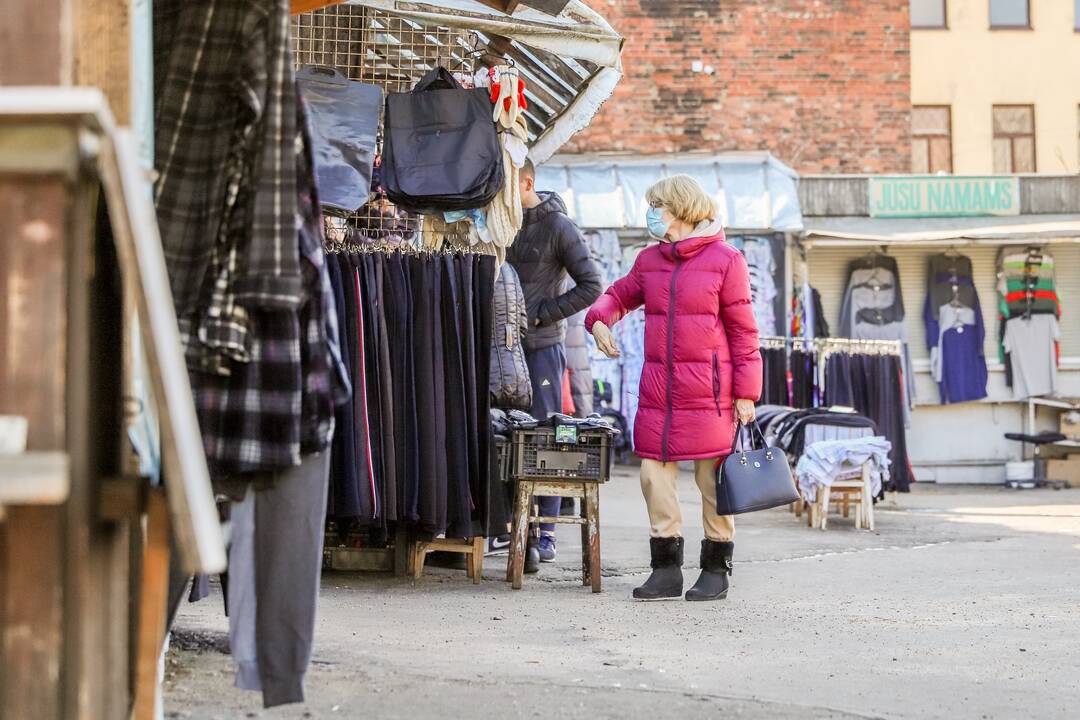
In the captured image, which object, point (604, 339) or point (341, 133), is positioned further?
point (341, 133)

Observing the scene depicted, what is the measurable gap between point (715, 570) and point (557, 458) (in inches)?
41.2

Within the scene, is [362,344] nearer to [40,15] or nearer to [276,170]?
[276,170]

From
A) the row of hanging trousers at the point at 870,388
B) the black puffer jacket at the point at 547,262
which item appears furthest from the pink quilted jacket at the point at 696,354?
the row of hanging trousers at the point at 870,388

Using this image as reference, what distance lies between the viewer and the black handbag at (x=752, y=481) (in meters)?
7.18

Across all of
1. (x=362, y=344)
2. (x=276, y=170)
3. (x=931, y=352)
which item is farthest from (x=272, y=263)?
(x=931, y=352)

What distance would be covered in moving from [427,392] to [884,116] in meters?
17.5

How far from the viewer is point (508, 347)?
799cm

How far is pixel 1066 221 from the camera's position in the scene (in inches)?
737

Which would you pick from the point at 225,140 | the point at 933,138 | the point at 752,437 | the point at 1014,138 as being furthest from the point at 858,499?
the point at 1014,138

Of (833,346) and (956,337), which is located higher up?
(956,337)

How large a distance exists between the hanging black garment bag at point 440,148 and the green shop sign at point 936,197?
11.5 meters

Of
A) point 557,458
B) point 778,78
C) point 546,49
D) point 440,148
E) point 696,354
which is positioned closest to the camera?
point 696,354

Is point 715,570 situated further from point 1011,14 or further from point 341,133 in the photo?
point 1011,14

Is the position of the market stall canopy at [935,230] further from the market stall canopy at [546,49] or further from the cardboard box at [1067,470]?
the market stall canopy at [546,49]
